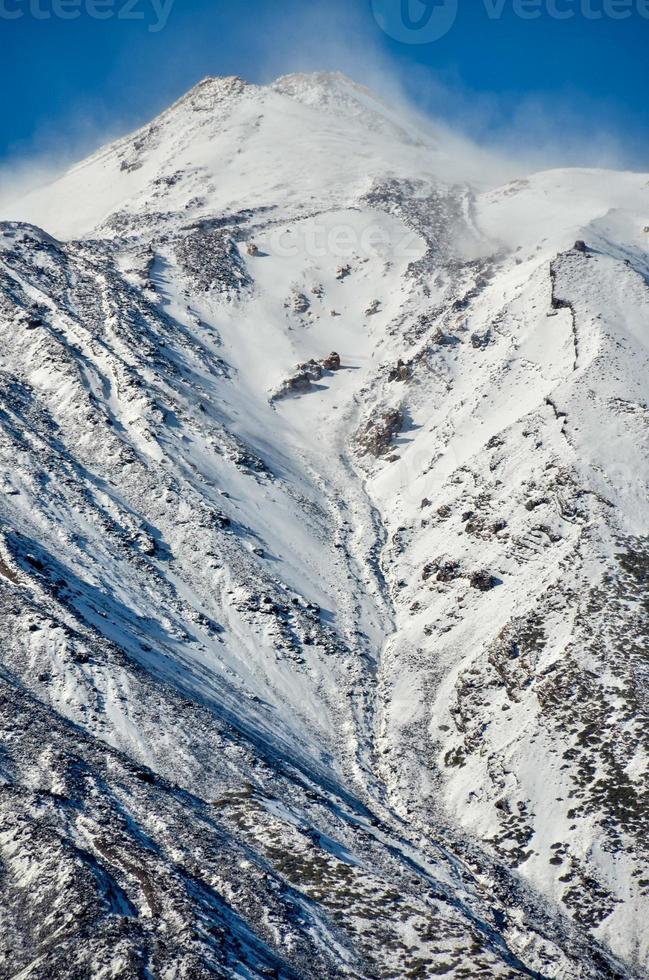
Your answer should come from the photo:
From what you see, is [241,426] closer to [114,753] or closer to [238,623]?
[238,623]

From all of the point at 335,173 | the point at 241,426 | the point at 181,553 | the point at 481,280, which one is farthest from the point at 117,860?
the point at 335,173

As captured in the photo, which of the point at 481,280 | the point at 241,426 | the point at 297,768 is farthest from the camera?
the point at 481,280

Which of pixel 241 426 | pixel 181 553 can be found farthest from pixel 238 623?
pixel 241 426

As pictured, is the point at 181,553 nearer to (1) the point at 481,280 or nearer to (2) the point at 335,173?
(1) the point at 481,280

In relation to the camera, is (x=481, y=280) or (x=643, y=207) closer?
(x=481, y=280)

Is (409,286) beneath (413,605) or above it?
above

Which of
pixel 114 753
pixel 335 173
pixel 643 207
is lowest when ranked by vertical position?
pixel 114 753

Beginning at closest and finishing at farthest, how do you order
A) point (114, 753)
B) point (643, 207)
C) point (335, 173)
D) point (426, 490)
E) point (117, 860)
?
point (117, 860)
point (114, 753)
point (426, 490)
point (643, 207)
point (335, 173)
